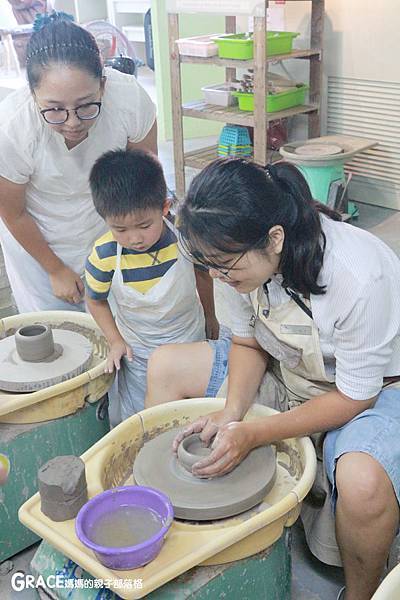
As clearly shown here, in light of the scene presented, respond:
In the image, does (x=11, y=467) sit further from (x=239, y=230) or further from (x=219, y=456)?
(x=239, y=230)

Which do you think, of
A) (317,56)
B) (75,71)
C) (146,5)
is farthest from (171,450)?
(146,5)

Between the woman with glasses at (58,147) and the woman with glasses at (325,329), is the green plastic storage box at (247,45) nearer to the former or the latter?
the woman with glasses at (58,147)

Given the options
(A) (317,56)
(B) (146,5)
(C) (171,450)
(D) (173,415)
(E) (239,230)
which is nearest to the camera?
(E) (239,230)

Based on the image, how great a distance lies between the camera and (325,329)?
5.02ft

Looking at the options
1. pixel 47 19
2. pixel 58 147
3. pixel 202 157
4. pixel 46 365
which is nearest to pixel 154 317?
pixel 46 365

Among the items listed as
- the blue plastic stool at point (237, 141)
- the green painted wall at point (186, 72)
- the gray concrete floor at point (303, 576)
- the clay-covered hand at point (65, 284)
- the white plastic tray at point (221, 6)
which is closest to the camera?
the gray concrete floor at point (303, 576)

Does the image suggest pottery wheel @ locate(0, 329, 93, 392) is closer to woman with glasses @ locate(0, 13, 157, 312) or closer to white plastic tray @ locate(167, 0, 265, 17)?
woman with glasses @ locate(0, 13, 157, 312)

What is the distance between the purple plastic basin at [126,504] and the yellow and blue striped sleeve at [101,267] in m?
0.79

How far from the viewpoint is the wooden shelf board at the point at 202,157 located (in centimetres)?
464

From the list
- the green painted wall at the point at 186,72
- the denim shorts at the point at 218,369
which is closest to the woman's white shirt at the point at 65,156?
the denim shorts at the point at 218,369

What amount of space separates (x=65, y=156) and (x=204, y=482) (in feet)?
3.76

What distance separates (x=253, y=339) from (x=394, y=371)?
376mm

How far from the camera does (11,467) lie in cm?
175

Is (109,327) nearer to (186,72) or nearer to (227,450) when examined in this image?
(227,450)
